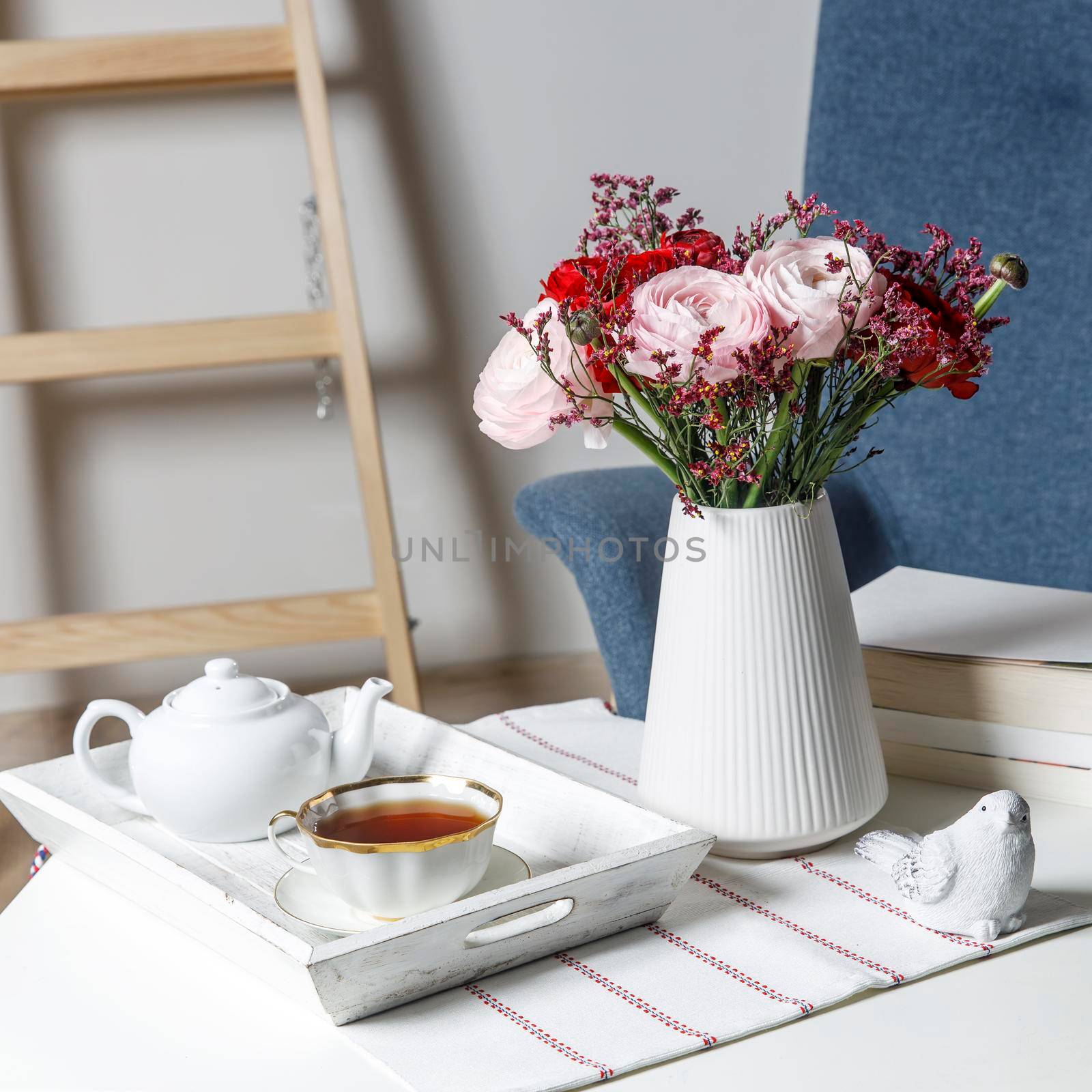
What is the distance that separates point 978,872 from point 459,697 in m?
1.31

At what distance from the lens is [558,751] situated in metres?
0.90

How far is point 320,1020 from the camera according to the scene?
0.56m

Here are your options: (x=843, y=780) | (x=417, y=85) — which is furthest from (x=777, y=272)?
(x=417, y=85)

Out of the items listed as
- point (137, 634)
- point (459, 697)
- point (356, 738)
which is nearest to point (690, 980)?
point (356, 738)

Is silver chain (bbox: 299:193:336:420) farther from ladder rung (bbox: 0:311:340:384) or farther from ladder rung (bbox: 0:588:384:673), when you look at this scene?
ladder rung (bbox: 0:588:384:673)

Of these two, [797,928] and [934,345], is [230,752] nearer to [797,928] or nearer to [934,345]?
[797,928]

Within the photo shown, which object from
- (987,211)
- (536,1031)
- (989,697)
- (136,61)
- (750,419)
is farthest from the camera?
(136,61)

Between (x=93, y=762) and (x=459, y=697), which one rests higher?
(x=93, y=762)

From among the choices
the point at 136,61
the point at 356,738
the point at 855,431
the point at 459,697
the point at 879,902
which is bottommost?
the point at 459,697

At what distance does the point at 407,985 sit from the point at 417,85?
148cm

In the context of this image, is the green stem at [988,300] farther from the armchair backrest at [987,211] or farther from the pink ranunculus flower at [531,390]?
the armchair backrest at [987,211]

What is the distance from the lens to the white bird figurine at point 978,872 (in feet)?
1.96

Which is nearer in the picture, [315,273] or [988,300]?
[988,300]

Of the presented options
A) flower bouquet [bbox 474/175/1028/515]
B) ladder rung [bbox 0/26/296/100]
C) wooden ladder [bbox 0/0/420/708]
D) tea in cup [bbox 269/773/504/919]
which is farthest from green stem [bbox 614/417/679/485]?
ladder rung [bbox 0/26/296/100]
